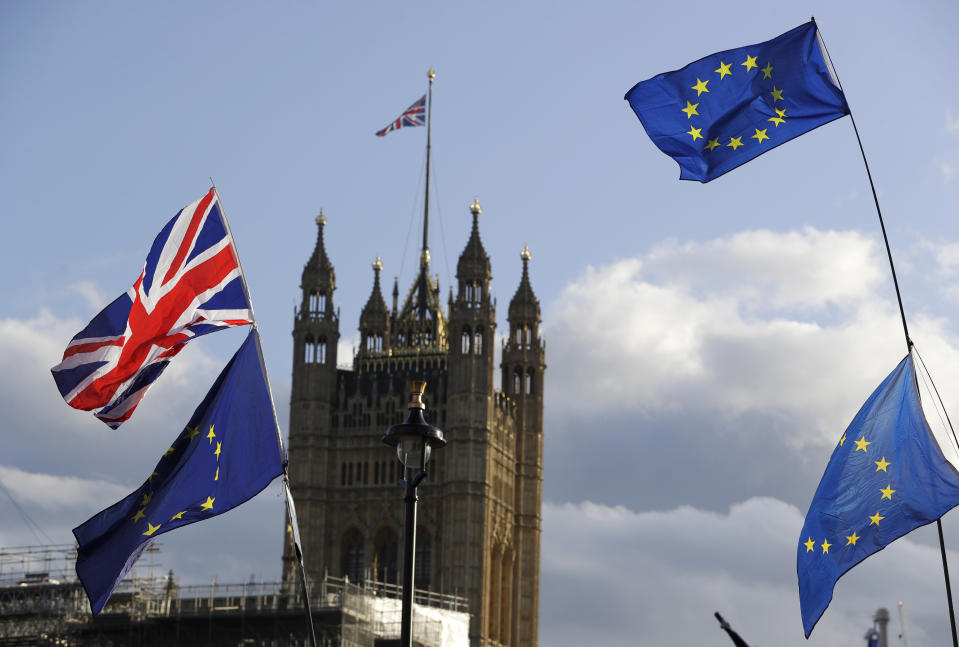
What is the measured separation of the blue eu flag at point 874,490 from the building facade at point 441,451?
71.6 metres

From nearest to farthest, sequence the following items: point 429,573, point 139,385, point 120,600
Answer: point 139,385, point 120,600, point 429,573

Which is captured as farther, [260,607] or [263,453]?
[260,607]

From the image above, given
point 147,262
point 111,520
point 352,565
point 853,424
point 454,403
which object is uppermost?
point 454,403

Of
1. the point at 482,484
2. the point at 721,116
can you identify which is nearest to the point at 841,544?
the point at 721,116

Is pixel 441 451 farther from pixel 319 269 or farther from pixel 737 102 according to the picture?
pixel 737 102

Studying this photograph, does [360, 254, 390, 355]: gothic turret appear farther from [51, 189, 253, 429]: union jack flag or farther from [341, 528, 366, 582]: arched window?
[51, 189, 253, 429]: union jack flag

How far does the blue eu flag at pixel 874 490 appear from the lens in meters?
22.9

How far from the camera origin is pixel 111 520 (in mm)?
22500

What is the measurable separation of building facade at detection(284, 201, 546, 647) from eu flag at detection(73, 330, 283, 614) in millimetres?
72269

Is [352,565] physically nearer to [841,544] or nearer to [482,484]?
[482,484]

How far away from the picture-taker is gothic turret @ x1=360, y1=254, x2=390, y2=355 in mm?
106250

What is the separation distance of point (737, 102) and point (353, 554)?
77.7 meters

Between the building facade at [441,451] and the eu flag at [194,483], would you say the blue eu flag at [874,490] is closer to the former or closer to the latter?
the eu flag at [194,483]

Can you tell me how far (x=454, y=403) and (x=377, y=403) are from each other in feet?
20.1
